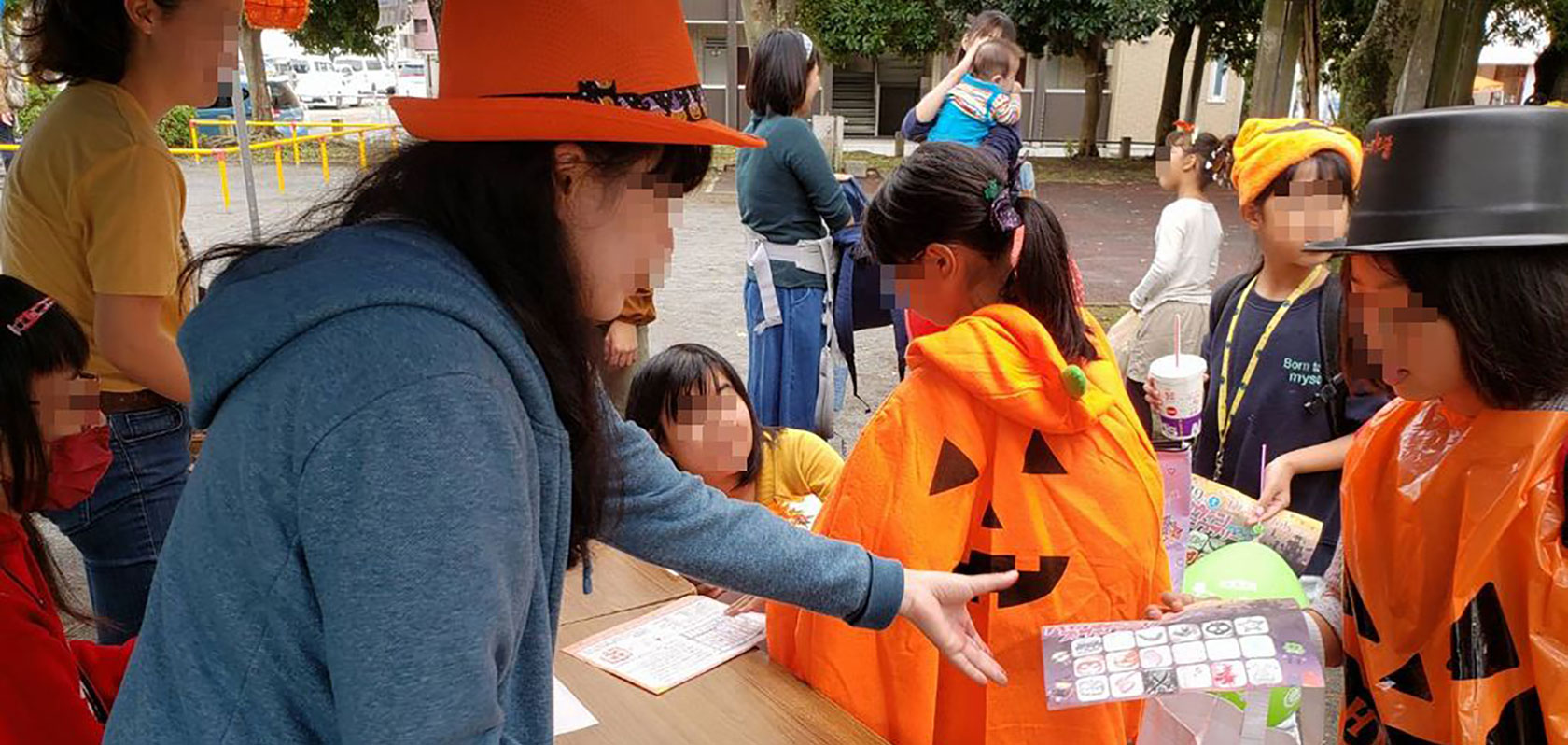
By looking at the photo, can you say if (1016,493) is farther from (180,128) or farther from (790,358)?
(180,128)

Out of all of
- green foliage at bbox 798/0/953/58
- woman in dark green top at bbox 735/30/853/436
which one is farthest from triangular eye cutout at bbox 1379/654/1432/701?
green foliage at bbox 798/0/953/58

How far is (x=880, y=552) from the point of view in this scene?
5.44 ft

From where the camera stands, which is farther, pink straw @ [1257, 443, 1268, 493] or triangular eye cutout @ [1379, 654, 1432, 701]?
pink straw @ [1257, 443, 1268, 493]

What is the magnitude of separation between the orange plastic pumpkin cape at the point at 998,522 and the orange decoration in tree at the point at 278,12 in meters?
3.68

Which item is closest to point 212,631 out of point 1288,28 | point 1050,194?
point 1288,28

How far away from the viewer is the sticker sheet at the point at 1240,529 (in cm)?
230

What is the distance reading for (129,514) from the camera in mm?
2082

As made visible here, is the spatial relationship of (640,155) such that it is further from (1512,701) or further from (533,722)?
(1512,701)

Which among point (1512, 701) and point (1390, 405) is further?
point (1390, 405)

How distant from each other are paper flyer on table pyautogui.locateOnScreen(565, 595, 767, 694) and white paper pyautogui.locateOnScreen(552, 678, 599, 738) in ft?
0.33

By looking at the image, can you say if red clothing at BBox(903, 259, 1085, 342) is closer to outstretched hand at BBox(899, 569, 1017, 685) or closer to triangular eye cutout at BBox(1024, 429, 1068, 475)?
triangular eye cutout at BBox(1024, 429, 1068, 475)

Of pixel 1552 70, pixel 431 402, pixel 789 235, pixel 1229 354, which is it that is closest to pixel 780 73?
pixel 789 235

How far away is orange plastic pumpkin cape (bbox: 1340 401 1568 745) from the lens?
119 centimetres

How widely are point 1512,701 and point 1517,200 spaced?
0.59 metres
